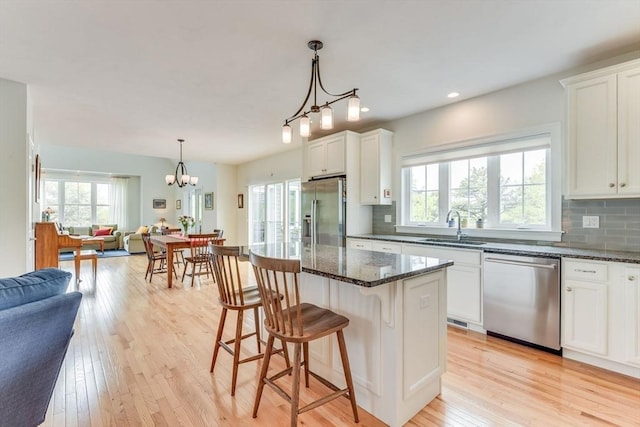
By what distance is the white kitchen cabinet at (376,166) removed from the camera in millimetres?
4242

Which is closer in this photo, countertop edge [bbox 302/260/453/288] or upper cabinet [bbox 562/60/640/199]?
countertop edge [bbox 302/260/453/288]

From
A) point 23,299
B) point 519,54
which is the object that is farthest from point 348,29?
point 23,299

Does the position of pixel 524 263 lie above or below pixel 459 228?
below

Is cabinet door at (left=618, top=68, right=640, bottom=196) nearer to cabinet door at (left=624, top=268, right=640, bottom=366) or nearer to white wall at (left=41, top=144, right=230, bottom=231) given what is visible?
cabinet door at (left=624, top=268, right=640, bottom=366)

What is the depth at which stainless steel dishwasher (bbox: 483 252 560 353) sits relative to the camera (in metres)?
2.56

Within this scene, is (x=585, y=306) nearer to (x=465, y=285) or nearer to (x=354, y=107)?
(x=465, y=285)

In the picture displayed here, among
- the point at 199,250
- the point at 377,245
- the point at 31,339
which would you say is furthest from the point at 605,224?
the point at 199,250

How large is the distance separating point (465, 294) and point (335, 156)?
2.49m

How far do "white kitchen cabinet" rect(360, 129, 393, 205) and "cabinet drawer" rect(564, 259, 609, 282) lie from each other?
7.25 ft

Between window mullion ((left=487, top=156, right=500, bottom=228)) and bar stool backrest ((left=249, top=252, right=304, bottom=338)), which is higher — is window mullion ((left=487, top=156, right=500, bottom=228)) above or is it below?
above

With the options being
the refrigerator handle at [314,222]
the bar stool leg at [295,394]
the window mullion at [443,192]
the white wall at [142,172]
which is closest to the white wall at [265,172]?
the white wall at [142,172]

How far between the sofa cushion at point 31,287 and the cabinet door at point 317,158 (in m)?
3.62

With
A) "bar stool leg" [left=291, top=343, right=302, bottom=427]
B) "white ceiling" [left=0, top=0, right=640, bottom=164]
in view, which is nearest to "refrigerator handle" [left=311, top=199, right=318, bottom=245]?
"white ceiling" [left=0, top=0, right=640, bottom=164]

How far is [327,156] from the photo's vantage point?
15.3 ft
